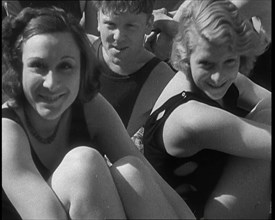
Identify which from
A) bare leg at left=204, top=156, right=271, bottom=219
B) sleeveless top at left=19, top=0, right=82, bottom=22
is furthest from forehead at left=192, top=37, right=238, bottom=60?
sleeveless top at left=19, top=0, right=82, bottom=22

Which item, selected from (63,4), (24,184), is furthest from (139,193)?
(63,4)

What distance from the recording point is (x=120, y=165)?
6.10 feet

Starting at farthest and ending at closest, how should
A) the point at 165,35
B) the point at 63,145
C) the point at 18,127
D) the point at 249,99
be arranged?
the point at 165,35 < the point at 249,99 < the point at 63,145 < the point at 18,127

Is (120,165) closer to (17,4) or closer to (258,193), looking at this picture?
(258,193)

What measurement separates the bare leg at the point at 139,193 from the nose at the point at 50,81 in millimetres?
300

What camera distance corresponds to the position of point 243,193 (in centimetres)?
A: 202

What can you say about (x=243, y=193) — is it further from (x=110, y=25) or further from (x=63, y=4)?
(x=63, y=4)

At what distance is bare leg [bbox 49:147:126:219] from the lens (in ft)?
5.63

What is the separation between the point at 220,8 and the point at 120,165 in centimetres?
65

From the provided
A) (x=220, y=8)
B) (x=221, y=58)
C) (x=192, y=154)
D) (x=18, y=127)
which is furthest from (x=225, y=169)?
(x=18, y=127)

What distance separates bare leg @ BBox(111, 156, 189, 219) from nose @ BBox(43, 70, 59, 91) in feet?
0.98

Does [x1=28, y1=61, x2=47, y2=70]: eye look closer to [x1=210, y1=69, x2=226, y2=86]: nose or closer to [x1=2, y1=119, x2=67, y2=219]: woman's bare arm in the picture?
[x1=2, y1=119, x2=67, y2=219]: woman's bare arm

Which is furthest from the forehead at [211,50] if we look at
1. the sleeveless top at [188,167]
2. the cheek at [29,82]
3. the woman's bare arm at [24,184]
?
the woman's bare arm at [24,184]

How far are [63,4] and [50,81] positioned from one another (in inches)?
43.6
